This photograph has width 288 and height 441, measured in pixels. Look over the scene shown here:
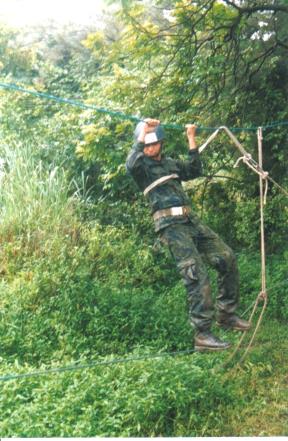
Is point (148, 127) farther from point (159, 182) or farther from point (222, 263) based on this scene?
point (222, 263)

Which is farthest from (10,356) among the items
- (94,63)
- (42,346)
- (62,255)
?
(94,63)

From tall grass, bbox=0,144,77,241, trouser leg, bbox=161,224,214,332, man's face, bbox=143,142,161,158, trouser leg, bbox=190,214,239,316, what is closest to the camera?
trouser leg, bbox=161,224,214,332

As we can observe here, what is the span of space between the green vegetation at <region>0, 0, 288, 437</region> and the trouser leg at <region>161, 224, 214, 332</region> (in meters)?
0.35

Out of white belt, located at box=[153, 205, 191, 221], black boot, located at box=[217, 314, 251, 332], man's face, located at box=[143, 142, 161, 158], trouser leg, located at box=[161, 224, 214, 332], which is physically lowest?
black boot, located at box=[217, 314, 251, 332]

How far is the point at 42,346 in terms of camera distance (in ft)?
16.5

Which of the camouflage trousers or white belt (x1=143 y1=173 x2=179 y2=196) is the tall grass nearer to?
white belt (x1=143 y1=173 x2=179 y2=196)

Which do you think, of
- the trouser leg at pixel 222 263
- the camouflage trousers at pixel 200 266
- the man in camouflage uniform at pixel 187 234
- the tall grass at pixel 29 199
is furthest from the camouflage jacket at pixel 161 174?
the tall grass at pixel 29 199

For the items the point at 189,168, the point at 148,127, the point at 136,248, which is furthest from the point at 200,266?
the point at 136,248

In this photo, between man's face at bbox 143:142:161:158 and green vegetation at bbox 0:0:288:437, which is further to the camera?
man's face at bbox 143:142:161:158

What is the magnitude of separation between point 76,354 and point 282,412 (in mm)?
1822

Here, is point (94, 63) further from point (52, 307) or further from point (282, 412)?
point (282, 412)

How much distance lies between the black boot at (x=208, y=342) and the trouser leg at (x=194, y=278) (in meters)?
0.05

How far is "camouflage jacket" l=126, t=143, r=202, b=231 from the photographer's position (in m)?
4.43

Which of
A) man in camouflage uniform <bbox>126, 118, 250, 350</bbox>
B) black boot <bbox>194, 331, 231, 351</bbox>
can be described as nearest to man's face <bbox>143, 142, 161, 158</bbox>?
man in camouflage uniform <bbox>126, 118, 250, 350</bbox>
